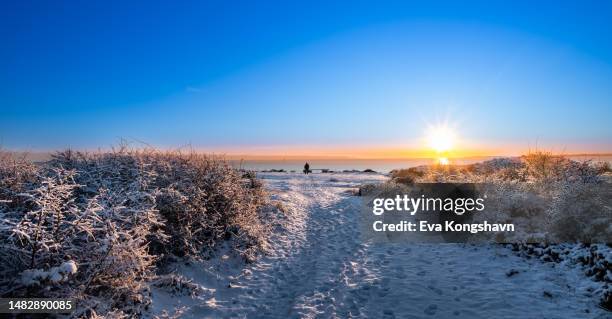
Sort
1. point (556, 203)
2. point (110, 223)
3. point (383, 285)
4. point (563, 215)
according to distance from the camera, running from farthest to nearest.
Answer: point (556, 203) < point (563, 215) < point (383, 285) < point (110, 223)

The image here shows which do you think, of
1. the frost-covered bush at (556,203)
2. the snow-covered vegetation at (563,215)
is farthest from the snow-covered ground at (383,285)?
the frost-covered bush at (556,203)

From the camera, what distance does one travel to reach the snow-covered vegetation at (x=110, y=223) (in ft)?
18.3

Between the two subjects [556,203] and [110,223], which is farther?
[556,203]

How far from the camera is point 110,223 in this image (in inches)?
248

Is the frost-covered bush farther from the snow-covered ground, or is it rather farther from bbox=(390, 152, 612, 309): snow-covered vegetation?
the snow-covered ground

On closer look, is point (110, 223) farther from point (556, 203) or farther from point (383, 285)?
point (556, 203)

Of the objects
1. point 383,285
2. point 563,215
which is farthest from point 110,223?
point 563,215

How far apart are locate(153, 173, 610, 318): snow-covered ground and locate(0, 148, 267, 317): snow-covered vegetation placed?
0.81 metres

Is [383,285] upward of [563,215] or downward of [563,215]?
downward

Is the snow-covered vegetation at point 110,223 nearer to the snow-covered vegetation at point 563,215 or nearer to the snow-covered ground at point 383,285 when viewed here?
the snow-covered ground at point 383,285

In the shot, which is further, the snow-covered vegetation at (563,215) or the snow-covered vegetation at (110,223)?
the snow-covered vegetation at (563,215)

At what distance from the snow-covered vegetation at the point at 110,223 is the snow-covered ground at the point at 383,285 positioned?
31.9 inches

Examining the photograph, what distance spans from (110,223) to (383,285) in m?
6.41

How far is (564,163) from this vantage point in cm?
1530
